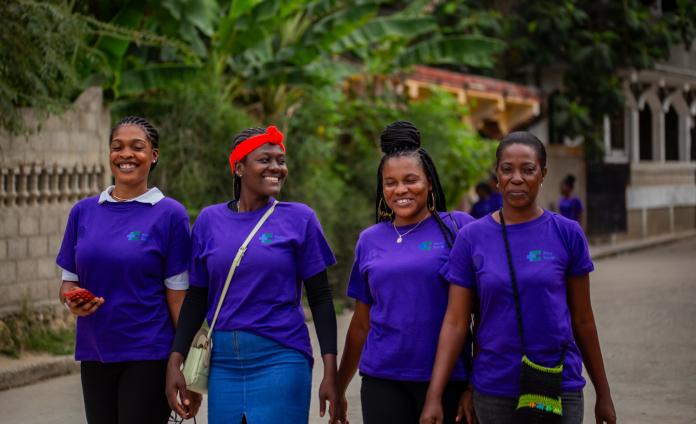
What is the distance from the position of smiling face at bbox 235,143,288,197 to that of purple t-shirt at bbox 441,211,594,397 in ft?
2.70

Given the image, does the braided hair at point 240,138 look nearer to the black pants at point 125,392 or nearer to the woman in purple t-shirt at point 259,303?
the woman in purple t-shirt at point 259,303

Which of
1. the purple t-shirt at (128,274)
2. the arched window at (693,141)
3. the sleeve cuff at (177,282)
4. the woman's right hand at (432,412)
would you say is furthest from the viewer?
the arched window at (693,141)

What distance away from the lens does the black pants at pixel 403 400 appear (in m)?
4.14

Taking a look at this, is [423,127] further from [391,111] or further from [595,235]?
[595,235]

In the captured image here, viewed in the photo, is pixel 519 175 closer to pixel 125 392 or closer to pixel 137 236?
pixel 137 236

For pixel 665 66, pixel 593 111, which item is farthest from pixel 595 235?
pixel 665 66

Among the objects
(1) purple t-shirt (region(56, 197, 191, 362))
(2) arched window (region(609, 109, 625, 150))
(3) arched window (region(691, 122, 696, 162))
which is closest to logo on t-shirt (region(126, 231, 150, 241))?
(1) purple t-shirt (region(56, 197, 191, 362))

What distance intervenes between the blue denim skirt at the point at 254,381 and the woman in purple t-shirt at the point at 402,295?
273 mm

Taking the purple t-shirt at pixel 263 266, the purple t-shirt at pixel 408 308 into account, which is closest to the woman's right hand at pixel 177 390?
the purple t-shirt at pixel 263 266

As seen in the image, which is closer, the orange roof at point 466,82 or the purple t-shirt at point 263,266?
the purple t-shirt at point 263,266

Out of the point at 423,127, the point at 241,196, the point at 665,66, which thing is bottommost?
the point at 241,196

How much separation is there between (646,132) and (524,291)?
2929 cm

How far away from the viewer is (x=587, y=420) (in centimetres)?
762

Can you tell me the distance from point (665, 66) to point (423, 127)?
16.2 meters
